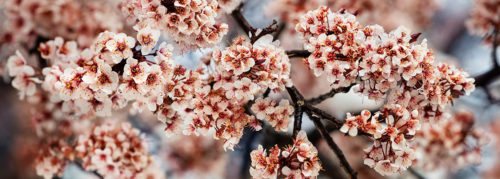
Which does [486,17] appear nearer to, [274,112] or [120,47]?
[274,112]

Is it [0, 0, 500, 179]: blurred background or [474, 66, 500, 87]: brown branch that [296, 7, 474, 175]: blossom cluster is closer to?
[0, 0, 500, 179]: blurred background

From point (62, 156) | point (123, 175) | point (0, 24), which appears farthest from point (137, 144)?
point (0, 24)

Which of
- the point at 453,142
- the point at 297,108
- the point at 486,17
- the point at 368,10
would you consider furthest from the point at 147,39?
the point at 453,142

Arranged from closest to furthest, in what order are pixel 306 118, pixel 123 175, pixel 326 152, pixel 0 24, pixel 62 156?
pixel 306 118, pixel 123 175, pixel 62 156, pixel 0 24, pixel 326 152

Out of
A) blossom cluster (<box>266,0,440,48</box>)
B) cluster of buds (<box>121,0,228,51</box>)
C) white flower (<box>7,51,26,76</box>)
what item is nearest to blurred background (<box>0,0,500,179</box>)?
blossom cluster (<box>266,0,440,48</box>)

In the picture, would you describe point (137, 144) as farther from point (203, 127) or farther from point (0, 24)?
point (0, 24)

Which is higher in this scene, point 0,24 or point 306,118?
point 0,24

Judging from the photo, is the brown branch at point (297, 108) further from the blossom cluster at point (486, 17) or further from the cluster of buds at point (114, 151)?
the blossom cluster at point (486, 17)
